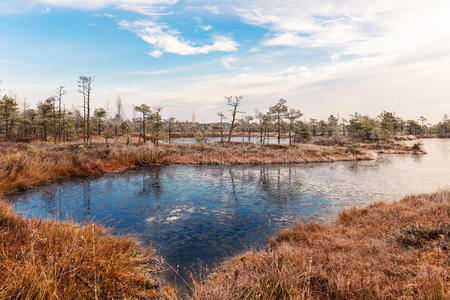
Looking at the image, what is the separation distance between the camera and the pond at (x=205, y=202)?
25.7ft

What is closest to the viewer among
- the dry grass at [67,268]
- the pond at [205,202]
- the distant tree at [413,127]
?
the dry grass at [67,268]

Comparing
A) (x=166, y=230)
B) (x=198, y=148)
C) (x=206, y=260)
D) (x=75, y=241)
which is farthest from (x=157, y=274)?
(x=198, y=148)

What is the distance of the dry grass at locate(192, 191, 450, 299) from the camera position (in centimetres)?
335

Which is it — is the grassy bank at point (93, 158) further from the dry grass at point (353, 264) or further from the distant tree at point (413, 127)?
the distant tree at point (413, 127)

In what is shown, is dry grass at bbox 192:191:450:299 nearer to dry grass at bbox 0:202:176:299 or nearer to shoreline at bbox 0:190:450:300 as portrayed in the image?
shoreline at bbox 0:190:450:300

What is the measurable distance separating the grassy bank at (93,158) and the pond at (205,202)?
1.54 meters

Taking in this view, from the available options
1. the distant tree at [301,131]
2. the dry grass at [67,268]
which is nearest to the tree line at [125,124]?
the distant tree at [301,131]

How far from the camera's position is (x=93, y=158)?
20.4 m

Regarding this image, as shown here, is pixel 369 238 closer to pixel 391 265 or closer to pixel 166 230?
pixel 391 265

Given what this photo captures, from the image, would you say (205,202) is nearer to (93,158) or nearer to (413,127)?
(93,158)

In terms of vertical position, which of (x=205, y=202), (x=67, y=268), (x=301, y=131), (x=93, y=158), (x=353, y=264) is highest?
(x=301, y=131)

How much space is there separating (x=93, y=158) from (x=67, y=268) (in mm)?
19439

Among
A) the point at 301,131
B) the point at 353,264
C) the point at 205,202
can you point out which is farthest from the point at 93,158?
the point at 301,131

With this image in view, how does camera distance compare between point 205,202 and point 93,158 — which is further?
point 93,158
